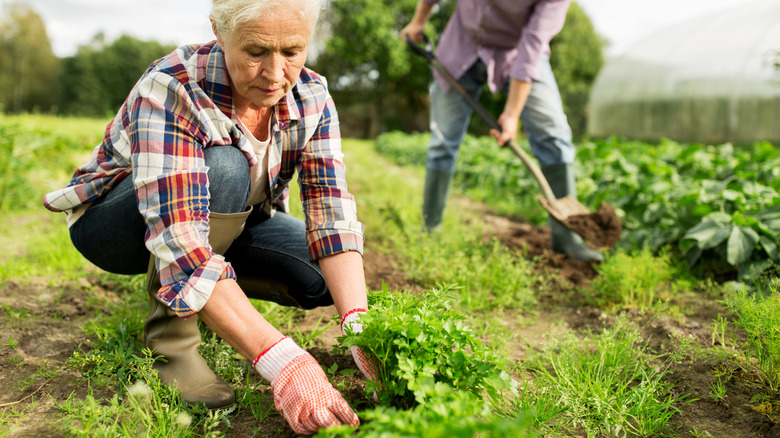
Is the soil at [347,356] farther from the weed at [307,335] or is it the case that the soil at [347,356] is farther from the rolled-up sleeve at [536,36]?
the rolled-up sleeve at [536,36]

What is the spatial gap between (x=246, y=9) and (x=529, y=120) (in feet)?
6.77

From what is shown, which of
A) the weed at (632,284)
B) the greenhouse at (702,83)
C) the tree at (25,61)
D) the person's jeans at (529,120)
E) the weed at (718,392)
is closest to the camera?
the weed at (718,392)

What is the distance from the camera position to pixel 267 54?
1.43 meters

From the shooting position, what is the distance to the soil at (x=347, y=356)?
154 centimetres

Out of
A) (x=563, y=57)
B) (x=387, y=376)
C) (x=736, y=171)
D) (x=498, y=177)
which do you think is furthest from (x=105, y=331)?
(x=563, y=57)

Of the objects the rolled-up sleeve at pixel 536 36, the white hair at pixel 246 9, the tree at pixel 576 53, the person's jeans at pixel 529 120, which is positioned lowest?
the tree at pixel 576 53

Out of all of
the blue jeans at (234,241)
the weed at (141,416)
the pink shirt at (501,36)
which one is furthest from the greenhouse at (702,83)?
the weed at (141,416)

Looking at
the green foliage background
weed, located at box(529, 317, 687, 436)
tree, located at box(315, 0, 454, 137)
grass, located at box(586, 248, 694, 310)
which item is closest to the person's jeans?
grass, located at box(586, 248, 694, 310)

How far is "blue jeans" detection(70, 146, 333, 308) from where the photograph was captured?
5.23ft

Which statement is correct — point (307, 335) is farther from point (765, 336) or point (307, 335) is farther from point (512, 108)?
point (512, 108)

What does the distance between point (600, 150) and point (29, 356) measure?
4680 mm

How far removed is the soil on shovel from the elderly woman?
1.64 metres

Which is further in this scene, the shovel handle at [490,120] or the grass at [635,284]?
the shovel handle at [490,120]

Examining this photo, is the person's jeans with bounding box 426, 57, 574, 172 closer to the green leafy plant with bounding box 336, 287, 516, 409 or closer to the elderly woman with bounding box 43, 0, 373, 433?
the elderly woman with bounding box 43, 0, 373, 433
